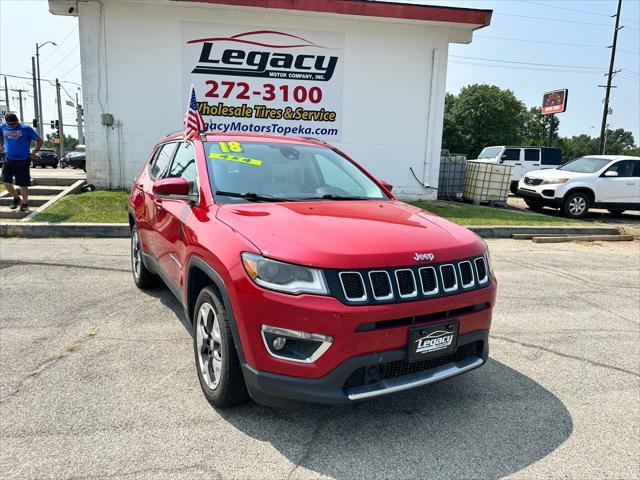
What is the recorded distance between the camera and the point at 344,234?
8.67 feet

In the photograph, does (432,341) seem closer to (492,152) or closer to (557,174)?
(557,174)

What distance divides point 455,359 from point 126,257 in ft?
17.9

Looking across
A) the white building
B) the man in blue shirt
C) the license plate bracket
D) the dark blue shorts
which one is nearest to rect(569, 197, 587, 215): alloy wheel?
the white building

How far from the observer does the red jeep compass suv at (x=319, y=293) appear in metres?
2.35

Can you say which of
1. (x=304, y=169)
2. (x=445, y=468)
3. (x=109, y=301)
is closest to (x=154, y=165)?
(x=109, y=301)

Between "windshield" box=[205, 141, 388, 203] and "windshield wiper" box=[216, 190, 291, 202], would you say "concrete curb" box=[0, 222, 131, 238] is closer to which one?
"windshield" box=[205, 141, 388, 203]

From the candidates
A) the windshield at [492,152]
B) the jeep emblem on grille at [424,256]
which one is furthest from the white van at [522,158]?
the jeep emblem on grille at [424,256]

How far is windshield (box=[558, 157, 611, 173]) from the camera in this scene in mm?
13266

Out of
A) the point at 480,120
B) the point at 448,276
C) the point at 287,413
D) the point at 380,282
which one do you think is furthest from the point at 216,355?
the point at 480,120

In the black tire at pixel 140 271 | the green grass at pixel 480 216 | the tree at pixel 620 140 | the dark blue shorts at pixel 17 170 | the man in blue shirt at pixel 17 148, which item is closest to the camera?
the black tire at pixel 140 271

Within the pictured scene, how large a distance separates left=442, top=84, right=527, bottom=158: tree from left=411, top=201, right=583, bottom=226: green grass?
4667cm

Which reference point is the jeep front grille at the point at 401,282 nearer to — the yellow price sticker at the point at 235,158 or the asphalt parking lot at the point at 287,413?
the asphalt parking lot at the point at 287,413

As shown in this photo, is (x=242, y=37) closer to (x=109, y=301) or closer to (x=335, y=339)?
(x=109, y=301)

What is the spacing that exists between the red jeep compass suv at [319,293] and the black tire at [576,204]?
449 inches
